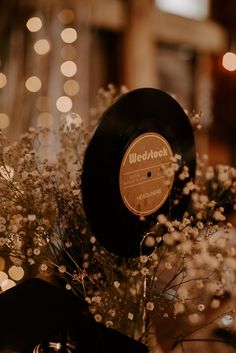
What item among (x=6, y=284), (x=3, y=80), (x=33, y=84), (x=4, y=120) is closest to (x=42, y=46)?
(x=33, y=84)

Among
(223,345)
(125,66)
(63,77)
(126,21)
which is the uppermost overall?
(126,21)

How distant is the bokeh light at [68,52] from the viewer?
9.16 ft

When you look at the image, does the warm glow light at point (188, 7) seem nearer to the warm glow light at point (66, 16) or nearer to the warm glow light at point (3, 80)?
the warm glow light at point (66, 16)

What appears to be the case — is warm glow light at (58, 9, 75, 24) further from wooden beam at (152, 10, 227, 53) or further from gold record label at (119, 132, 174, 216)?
gold record label at (119, 132, 174, 216)

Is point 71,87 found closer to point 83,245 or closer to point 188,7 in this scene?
point 188,7

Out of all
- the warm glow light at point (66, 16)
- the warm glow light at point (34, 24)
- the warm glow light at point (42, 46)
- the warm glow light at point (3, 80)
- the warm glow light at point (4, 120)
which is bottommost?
the warm glow light at point (4, 120)

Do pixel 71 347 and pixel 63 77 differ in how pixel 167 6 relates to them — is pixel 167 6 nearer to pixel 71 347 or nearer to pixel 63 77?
pixel 63 77

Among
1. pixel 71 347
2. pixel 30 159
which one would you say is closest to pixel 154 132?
pixel 30 159

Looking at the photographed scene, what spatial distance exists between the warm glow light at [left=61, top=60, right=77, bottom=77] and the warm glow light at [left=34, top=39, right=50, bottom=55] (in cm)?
17

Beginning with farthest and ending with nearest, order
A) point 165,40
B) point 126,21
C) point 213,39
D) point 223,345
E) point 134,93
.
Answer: point 213,39 → point 165,40 → point 126,21 → point 223,345 → point 134,93

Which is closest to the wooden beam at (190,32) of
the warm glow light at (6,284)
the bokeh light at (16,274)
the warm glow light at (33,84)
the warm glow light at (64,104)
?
the warm glow light at (64,104)

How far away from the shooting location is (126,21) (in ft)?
10.3

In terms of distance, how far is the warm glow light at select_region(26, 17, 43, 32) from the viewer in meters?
2.62

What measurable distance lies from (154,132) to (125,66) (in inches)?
91.0
